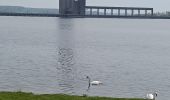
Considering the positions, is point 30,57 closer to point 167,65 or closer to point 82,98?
point 167,65

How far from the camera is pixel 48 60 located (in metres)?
43.4

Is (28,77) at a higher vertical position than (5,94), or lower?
lower

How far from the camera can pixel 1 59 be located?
42.7 meters

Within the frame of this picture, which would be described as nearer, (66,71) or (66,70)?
(66,71)

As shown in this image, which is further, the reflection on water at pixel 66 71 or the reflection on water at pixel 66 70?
the reflection on water at pixel 66 70

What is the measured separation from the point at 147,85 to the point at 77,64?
39.8 feet

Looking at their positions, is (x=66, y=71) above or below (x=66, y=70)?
above

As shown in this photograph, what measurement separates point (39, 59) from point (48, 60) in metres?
0.91

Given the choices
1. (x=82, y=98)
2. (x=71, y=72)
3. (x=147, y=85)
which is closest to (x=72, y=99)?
(x=82, y=98)

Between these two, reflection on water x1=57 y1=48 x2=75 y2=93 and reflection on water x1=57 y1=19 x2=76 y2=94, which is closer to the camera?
reflection on water x1=57 y1=19 x2=76 y2=94

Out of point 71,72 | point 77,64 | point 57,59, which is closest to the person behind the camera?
point 71,72

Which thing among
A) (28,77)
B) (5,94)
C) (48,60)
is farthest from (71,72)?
(5,94)

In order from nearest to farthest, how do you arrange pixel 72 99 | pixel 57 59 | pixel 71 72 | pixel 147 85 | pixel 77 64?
1. pixel 72 99
2. pixel 147 85
3. pixel 71 72
4. pixel 77 64
5. pixel 57 59

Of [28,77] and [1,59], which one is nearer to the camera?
[28,77]
